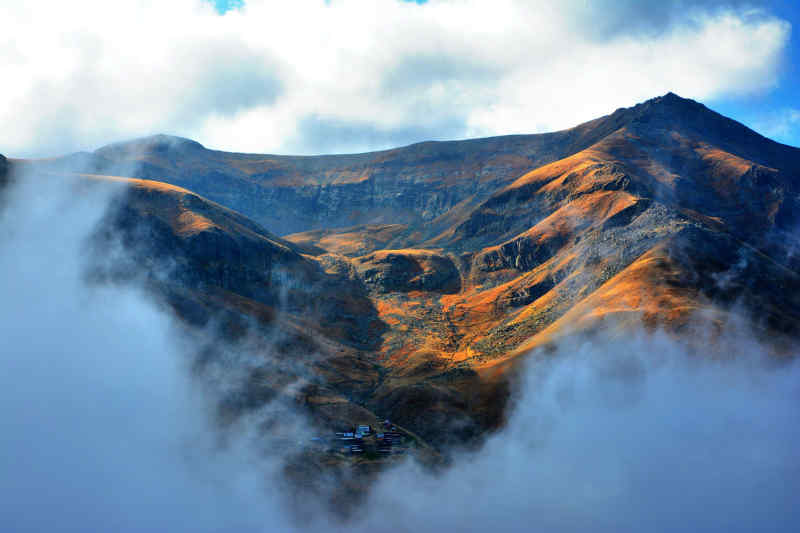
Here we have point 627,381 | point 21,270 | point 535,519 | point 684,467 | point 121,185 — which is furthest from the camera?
point 121,185

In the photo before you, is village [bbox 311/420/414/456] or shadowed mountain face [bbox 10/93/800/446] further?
shadowed mountain face [bbox 10/93/800/446]

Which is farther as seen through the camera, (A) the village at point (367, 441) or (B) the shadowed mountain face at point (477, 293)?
(B) the shadowed mountain face at point (477, 293)

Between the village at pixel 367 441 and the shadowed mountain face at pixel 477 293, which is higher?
the shadowed mountain face at pixel 477 293

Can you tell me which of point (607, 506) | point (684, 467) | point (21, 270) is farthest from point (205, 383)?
point (684, 467)

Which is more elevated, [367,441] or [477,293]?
[477,293]

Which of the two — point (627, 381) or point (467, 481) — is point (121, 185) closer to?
point (467, 481)

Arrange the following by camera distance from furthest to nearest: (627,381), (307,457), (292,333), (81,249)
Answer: (292,333)
(81,249)
(627,381)
(307,457)

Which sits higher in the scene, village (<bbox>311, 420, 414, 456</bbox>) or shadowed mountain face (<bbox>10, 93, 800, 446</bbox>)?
shadowed mountain face (<bbox>10, 93, 800, 446</bbox>)

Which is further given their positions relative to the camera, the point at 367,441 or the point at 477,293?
the point at 477,293
